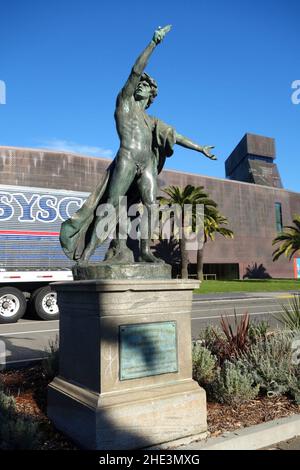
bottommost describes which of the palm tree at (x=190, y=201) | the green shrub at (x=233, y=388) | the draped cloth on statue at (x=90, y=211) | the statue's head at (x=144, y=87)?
the green shrub at (x=233, y=388)

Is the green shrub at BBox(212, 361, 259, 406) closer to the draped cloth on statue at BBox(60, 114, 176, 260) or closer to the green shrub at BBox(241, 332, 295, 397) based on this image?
the green shrub at BBox(241, 332, 295, 397)

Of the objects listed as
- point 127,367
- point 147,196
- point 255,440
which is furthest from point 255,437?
point 147,196

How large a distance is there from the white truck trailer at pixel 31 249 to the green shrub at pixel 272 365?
394 inches

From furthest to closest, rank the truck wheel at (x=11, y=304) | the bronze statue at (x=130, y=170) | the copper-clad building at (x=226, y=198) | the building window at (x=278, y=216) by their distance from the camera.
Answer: the building window at (x=278, y=216) < the copper-clad building at (x=226, y=198) < the truck wheel at (x=11, y=304) < the bronze statue at (x=130, y=170)

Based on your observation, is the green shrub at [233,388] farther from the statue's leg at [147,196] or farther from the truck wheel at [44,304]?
the truck wheel at [44,304]

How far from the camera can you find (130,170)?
4906 mm

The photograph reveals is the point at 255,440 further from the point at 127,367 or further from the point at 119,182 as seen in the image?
the point at 119,182

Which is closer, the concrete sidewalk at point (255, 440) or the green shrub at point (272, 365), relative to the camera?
the concrete sidewalk at point (255, 440)

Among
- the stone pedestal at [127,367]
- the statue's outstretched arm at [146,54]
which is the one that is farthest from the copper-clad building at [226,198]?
the stone pedestal at [127,367]

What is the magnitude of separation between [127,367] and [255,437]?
4.39 feet

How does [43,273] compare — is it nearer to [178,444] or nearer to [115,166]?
[115,166]

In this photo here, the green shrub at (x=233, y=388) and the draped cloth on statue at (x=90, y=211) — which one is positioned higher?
the draped cloth on statue at (x=90, y=211)

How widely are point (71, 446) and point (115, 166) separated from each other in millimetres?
2916

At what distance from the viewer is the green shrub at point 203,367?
212 inches
